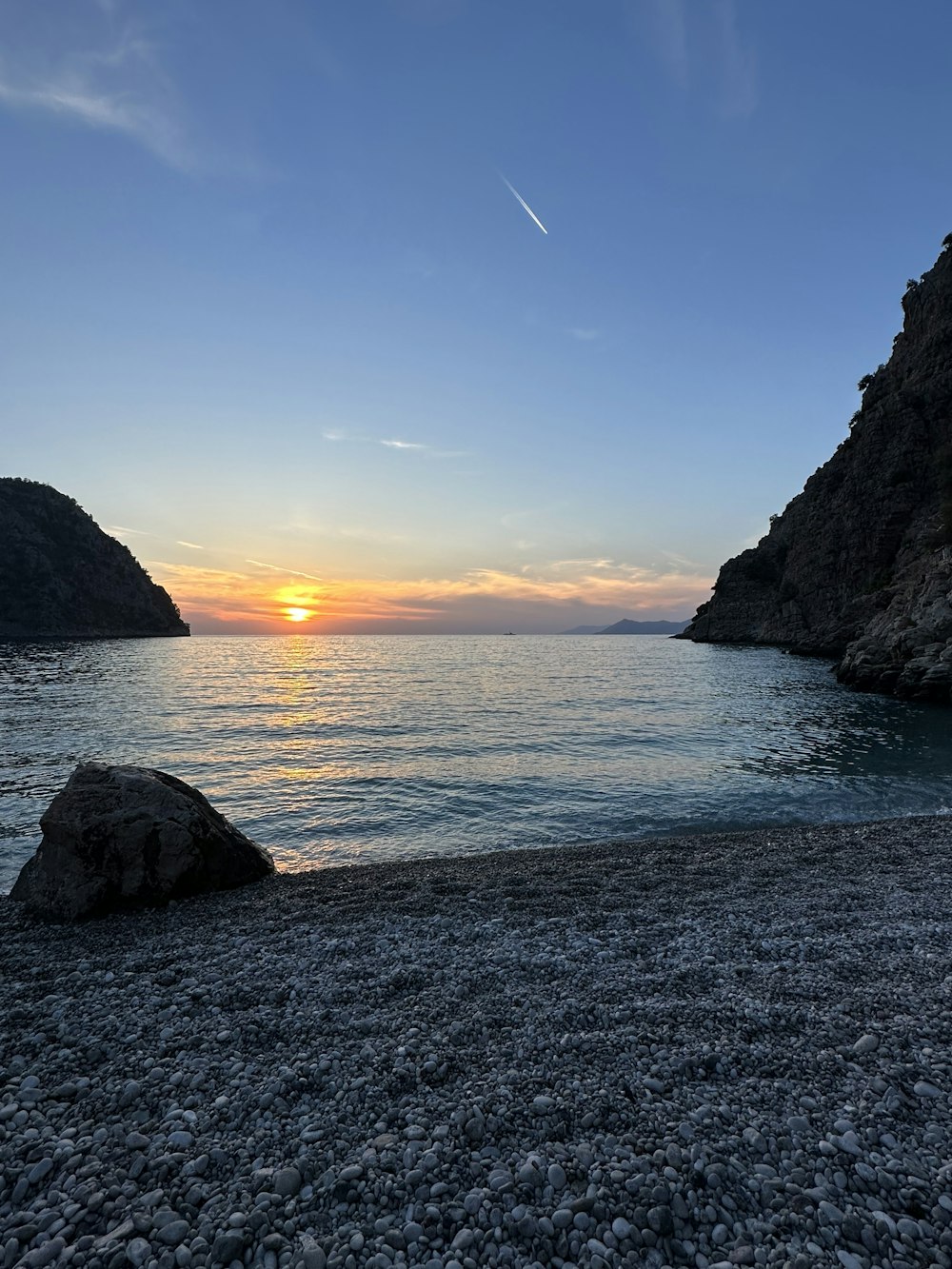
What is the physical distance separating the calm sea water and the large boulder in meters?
4.07

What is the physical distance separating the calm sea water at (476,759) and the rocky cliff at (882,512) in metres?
28.2

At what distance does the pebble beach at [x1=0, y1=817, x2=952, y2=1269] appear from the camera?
3.96 meters

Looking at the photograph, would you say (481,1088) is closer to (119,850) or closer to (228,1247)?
(228,1247)

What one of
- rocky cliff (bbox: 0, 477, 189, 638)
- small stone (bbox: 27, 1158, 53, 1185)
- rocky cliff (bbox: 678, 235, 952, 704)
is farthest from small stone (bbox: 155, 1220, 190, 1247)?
rocky cliff (bbox: 0, 477, 189, 638)

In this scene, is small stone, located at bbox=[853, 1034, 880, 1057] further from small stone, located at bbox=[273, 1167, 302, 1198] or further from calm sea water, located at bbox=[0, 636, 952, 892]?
calm sea water, located at bbox=[0, 636, 952, 892]

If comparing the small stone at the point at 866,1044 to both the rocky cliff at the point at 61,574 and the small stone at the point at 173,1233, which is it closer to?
the small stone at the point at 173,1233

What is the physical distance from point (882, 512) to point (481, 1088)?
118 metres

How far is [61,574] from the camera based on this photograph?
171625 millimetres

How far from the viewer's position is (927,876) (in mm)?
11523

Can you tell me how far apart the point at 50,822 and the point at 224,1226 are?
8.62 metres

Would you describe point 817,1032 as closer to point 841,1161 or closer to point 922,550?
point 841,1161

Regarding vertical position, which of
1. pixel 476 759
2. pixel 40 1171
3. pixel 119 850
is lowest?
pixel 476 759

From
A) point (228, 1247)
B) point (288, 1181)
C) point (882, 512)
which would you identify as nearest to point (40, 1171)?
point (228, 1247)

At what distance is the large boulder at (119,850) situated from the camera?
9906 mm
